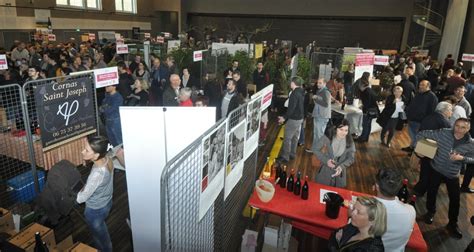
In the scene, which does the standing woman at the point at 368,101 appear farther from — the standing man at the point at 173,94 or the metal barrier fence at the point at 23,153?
the metal barrier fence at the point at 23,153

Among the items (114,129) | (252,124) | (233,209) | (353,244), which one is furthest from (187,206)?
(114,129)

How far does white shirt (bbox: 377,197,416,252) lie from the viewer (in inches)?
91.5

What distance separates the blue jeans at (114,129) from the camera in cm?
529

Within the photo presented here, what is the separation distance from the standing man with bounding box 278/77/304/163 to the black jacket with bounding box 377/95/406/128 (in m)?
1.97

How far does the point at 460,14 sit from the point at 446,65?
3.77 meters

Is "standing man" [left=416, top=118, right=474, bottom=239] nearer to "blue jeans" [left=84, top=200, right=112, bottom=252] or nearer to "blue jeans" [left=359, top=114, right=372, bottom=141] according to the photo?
"blue jeans" [left=359, top=114, right=372, bottom=141]

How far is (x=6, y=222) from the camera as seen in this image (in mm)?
2936

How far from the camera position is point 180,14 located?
21.0 meters

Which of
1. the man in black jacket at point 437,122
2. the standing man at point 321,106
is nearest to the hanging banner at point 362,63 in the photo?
→ the standing man at point 321,106

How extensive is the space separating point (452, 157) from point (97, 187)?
12.3ft

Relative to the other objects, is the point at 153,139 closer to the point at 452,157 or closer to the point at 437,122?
the point at 452,157

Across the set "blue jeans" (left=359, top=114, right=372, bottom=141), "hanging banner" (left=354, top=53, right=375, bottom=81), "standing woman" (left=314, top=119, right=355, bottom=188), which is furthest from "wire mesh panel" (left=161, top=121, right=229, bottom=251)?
"hanging banner" (left=354, top=53, right=375, bottom=81)

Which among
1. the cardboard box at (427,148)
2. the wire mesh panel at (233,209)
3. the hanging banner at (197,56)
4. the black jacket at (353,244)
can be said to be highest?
the hanging banner at (197,56)

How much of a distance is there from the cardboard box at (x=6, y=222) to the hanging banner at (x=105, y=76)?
2031mm
